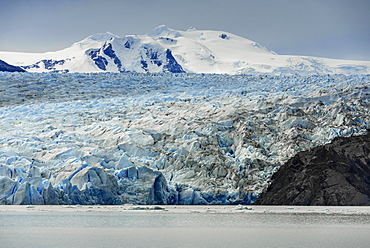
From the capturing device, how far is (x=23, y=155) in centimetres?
2027

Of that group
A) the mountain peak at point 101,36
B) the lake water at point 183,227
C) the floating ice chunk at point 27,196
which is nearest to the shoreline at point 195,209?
the lake water at point 183,227

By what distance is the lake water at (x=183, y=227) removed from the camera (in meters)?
11.0

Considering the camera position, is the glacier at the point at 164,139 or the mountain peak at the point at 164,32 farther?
the mountain peak at the point at 164,32

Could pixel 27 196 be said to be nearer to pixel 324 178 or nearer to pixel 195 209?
pixel 195 209

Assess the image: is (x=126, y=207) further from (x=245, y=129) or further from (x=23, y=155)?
(x=245, y=129)

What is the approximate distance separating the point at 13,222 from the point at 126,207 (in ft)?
16.7

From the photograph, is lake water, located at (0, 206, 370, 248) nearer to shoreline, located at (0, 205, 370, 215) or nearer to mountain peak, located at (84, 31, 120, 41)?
shoreline, located at (0, 205, 370, 215)

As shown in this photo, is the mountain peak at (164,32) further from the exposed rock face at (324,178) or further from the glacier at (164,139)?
the exposed rock face at (324,178)

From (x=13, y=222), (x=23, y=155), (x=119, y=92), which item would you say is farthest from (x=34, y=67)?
(x=13, y=222)

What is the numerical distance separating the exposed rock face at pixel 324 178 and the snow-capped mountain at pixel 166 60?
6651 cm

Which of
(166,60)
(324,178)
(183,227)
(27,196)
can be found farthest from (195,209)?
(166,60)

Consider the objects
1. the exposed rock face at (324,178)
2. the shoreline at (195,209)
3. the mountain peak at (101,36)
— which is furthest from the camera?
the mountain peak at (101,36)

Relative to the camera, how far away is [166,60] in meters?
106

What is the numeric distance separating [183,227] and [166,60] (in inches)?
3695
